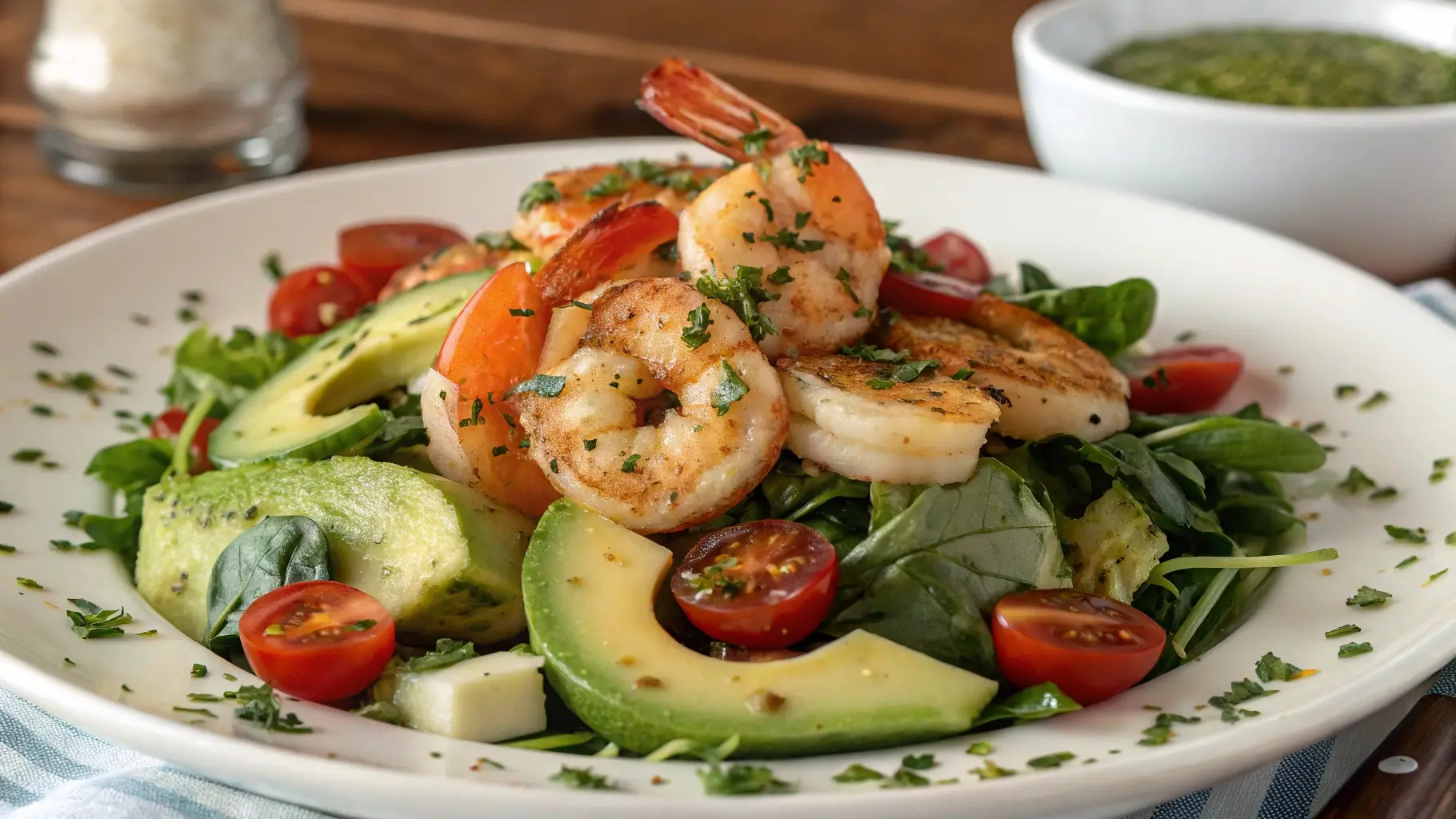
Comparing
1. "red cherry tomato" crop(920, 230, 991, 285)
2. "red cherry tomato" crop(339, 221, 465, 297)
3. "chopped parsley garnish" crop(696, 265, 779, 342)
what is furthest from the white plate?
"chopped parsley garnish" crop(696, 265, 779, 342)

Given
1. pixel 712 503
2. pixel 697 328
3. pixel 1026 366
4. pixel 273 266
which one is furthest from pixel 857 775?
pixel 273 266

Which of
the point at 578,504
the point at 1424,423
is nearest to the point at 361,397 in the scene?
the point at 578,504

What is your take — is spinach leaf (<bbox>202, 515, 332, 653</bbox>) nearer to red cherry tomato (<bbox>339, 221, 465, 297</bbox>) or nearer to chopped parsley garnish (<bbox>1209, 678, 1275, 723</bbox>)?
red cherry tomato (<bbox>339, 221, 465, 297</bbox>)

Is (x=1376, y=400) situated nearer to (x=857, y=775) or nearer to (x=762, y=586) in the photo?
(x=762, y=586)

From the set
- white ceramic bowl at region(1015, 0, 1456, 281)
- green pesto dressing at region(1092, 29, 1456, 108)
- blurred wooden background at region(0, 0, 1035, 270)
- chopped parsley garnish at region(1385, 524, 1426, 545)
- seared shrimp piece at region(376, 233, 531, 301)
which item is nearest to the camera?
chopped parsley garnish at region(1385, 524, 1426, 545)

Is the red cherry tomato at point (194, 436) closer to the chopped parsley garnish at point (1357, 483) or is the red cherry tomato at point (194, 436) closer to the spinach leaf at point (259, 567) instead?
the spinach leaf at point (259, 567)

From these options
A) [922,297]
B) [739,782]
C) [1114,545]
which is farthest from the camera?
[922,297]
